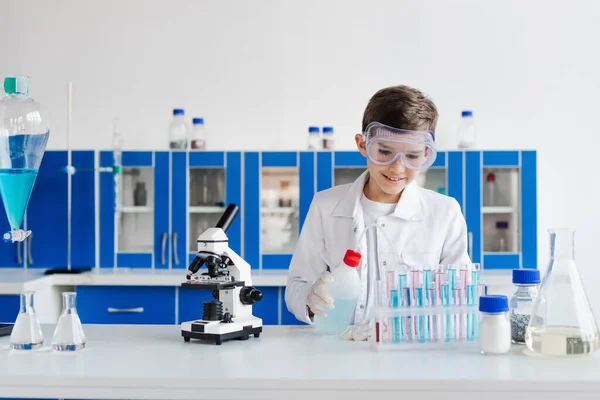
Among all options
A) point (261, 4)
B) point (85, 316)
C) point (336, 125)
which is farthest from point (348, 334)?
point (261, 4)

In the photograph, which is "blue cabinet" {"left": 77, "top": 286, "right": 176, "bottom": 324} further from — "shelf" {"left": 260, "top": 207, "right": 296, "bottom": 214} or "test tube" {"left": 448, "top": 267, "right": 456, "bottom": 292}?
"test tube" {"left": 448, "top": 267, "right": 456, "bottom": 292}

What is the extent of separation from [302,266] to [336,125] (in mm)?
2263

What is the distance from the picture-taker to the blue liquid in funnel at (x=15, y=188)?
181 centimetres

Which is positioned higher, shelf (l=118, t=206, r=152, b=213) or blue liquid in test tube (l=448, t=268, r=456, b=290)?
shelf (l=118, t=206, r=152, b=213)

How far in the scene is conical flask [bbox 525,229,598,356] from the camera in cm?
164

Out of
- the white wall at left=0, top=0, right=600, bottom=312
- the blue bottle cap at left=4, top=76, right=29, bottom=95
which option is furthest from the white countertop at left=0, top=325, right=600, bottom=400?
the white wall at left=0, top=0, right=600, bottom=312

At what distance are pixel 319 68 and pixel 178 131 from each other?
99 centimetres

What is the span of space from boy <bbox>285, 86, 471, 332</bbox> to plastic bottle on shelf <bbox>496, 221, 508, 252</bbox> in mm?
1884

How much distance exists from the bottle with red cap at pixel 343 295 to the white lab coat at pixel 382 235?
0.74ft

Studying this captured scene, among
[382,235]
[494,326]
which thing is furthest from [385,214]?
[494,326]

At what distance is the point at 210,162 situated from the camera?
4184mm

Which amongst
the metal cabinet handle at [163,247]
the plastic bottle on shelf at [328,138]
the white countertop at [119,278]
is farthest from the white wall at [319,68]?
the white countertop at [119,278]

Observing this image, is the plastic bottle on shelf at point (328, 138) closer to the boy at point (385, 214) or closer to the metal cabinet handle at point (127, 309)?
the metal cabinet handle at point (127, 309)

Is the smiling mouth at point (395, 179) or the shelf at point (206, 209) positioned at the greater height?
the smiling mouth at point (395, 179)
